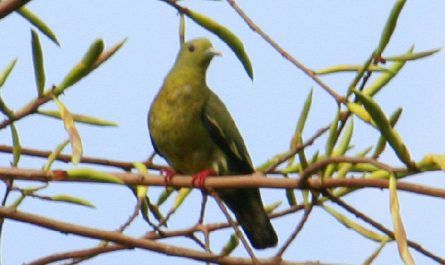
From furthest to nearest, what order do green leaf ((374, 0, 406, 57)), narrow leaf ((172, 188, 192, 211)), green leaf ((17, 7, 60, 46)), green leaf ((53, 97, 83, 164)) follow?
narrow leaf ((172, 188, 192, 211))
green leaf ((17, 7, 60, 46))
green leaf ((374, 0, 406, 57))
green leaf ((53, 97, 83, 164))

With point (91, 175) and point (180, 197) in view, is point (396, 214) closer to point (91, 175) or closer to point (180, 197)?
point (91, 175)

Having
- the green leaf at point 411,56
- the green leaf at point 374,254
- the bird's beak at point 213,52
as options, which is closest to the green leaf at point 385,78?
the green leaf at point 411,56

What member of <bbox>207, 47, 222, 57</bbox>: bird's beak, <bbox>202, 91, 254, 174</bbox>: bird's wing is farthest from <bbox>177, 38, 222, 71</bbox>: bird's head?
<bbox>202, 91, 254, 174</bbox>: bird's wing

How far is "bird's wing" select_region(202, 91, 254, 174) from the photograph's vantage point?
4.98 m

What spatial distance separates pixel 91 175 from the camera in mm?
2244

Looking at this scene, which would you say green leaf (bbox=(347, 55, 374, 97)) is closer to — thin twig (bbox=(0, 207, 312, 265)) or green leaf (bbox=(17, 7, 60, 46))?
thin twig (bbox=(0, 207, 312, 265))

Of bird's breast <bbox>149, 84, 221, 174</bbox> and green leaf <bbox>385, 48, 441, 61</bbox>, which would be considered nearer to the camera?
green leaf <bbox>385, 48, 441, 61</bbox>

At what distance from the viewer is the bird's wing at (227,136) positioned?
16.3 feet

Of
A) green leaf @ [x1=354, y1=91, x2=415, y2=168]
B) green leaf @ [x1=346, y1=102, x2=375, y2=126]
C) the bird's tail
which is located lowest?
green leaf @ [x1=354, y1=91, x2=415, y2=168]

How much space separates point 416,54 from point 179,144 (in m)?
2.56

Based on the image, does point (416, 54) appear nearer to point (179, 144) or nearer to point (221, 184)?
point (221, 184)

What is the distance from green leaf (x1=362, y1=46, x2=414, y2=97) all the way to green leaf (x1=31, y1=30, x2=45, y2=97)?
82cm

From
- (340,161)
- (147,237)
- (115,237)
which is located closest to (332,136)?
(340,161)

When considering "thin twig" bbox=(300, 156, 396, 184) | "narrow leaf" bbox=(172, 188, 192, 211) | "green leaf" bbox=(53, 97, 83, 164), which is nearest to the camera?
"thin twig" bbox=(300, 156, 396, 184)
